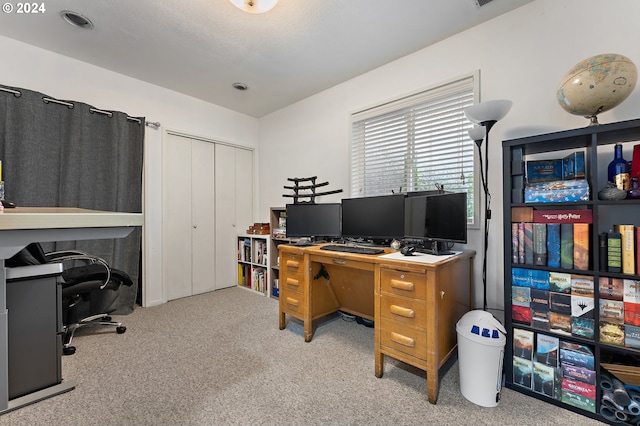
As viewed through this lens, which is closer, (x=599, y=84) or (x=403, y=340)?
(x=599, y=84)

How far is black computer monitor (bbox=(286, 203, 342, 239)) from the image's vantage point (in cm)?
280

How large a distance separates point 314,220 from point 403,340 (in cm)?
153

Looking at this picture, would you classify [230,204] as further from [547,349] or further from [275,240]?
[547,349]

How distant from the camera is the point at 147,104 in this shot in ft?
10.6

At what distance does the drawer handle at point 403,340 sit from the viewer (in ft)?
5.45

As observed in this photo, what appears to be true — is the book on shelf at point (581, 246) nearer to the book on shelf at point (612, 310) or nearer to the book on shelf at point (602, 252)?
the book on shelf at point (602, 252)

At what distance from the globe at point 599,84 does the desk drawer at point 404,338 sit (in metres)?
1.57

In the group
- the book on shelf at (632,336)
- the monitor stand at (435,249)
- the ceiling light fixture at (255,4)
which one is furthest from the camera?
the monitor stand at (435,249)

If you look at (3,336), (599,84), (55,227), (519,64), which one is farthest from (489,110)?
(3,336)

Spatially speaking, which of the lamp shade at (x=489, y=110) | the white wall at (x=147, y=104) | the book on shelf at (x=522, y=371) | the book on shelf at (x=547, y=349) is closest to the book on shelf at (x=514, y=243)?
the book on shelf at (x=547, y=349)

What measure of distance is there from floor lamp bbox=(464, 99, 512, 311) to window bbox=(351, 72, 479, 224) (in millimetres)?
121

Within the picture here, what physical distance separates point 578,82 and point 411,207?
4.01 ft

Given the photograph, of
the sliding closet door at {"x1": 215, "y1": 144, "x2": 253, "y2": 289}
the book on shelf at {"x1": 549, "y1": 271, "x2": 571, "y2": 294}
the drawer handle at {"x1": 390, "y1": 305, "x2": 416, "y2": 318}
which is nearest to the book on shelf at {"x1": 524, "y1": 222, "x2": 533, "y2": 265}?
the book on shelf at {"x1": 549, "y1": 271, "x2": 571, "y2": 294}

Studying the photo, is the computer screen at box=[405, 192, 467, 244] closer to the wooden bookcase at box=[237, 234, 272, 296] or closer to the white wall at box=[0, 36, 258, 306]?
the wooden bookcase at box=[237, 234, 272, 296]
